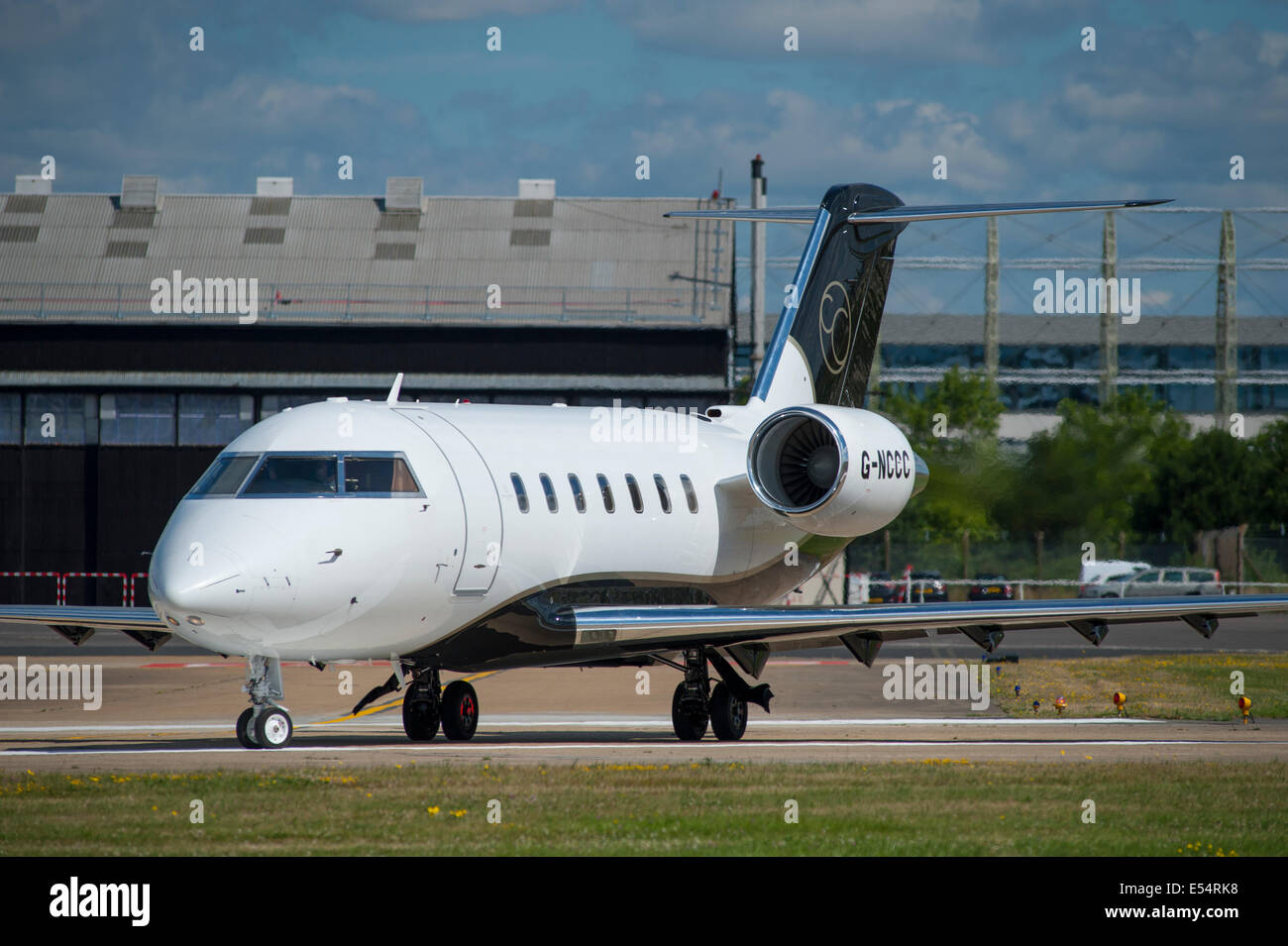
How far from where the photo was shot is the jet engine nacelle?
22.2 metres

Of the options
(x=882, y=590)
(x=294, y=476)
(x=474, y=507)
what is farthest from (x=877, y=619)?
(x=882, y=590)

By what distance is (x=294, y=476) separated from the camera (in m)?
17.8

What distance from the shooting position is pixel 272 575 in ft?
54.5

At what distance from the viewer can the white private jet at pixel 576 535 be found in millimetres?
17266

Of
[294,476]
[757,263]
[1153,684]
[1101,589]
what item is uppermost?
[757,263]

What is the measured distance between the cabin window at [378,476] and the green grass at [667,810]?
10.2ft

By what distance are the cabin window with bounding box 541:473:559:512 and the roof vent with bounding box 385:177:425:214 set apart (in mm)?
40791

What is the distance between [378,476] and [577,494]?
3334 mm

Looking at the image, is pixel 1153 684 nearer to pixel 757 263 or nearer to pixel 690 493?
pixel 690 493

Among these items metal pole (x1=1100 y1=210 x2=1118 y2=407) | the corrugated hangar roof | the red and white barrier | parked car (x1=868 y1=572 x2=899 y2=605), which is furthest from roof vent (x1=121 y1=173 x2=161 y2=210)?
metal pole (x1=1100 y1=210 x2=1118 y2=407)

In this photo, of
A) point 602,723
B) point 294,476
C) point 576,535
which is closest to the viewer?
point 294,476

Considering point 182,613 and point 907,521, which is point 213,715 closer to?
point 182,613
